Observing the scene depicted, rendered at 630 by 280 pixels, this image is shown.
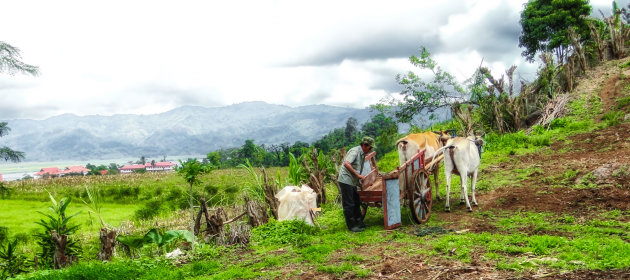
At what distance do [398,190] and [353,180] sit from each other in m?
0.73

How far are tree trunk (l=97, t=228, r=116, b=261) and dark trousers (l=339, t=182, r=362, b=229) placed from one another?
3.73 m

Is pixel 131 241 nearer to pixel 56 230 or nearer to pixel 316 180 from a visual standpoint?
pixel 56 230

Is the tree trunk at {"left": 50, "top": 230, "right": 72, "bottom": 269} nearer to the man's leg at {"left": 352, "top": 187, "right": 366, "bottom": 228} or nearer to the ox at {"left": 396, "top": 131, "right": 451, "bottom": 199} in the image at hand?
the man's leg at {"left": 352, "top": 187, "right": 366, "bottom": 228}

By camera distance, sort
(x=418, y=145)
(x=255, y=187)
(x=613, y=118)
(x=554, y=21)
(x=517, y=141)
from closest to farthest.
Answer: (x=418, y=145) < (x=255, y=187) < (x=613, y=118) < (x=517, y=141) < (x=554, y=21)

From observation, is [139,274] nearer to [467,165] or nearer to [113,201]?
[467,165]

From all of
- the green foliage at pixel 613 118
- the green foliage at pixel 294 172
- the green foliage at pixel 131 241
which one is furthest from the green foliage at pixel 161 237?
the green foliage at pixel 613 118

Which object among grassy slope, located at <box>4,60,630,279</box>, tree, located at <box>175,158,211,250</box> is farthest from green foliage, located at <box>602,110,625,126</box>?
tree, located at <box>175,158,211,250</box>

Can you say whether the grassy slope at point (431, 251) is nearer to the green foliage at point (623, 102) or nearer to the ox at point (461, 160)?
the ox at point (461, 160)

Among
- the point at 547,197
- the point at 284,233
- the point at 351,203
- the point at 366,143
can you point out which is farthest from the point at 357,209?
the point at 547,197

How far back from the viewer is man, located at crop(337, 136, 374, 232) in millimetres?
7223

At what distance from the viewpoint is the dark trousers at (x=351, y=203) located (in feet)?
24.4

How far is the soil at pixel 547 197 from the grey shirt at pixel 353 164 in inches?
51.4

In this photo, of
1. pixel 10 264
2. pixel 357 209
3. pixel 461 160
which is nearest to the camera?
pixel 10 264

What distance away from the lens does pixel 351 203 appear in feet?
24.5
